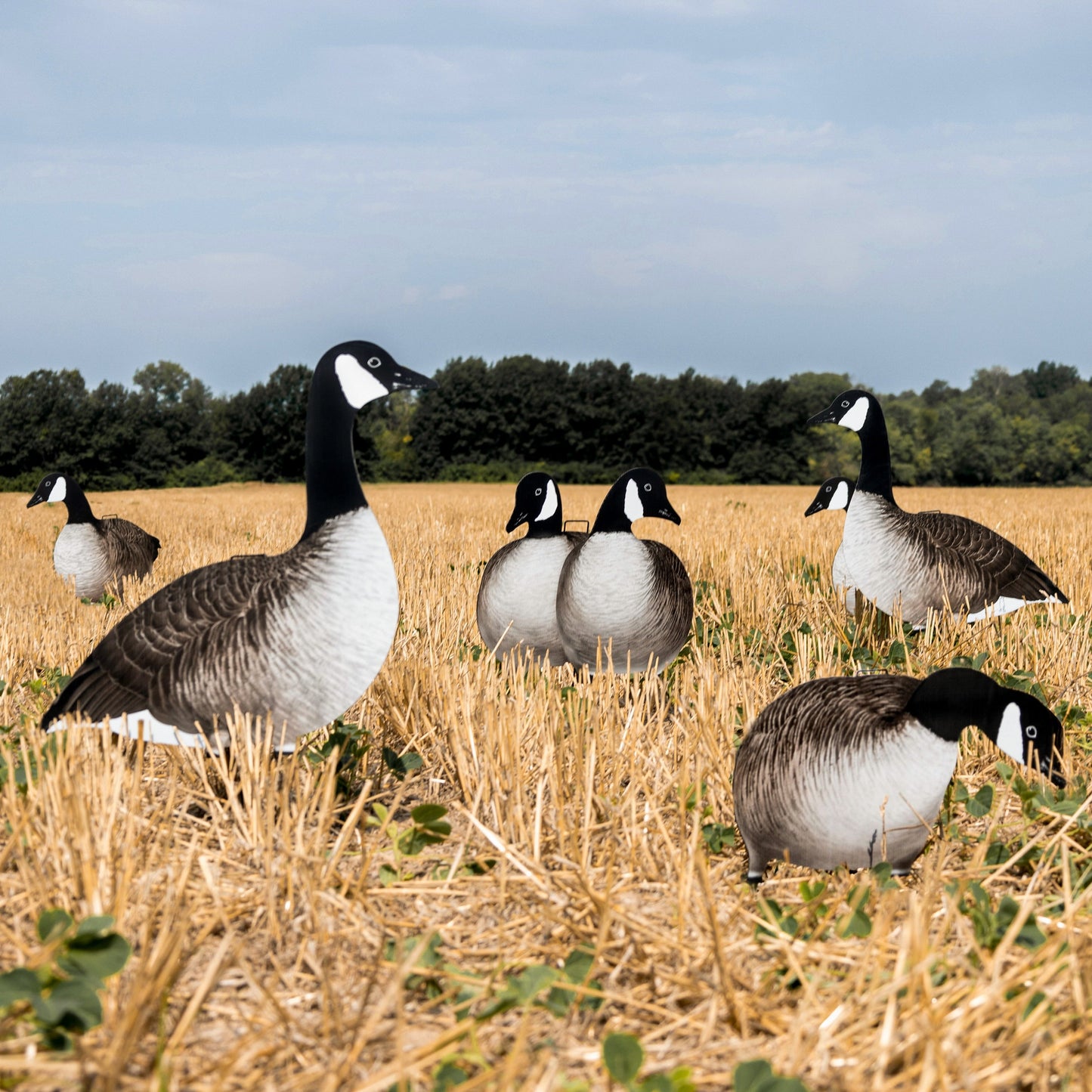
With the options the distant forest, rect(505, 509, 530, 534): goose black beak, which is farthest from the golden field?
the distant forest

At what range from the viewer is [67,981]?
2.51 m

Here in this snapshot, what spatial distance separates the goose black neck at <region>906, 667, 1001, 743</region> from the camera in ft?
10.3

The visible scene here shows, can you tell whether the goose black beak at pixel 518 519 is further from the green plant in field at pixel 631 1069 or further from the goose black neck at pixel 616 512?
the green plant in field at pixel 631 1069

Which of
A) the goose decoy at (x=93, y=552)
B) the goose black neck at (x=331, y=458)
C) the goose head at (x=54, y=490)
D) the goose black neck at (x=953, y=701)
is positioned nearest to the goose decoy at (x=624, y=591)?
the goose black neck at (x=331, y=458)

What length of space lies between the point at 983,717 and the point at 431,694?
121 inches

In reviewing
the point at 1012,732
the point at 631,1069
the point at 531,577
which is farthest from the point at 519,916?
the point at 531,577

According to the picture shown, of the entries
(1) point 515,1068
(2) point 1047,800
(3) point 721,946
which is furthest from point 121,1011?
(2) point 1047,800

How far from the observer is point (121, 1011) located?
254 centimetres

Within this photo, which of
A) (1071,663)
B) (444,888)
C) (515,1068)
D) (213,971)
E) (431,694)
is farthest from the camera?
(1071,663)

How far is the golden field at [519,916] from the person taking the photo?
2445mm

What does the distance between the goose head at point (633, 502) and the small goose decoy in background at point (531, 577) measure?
1.85 ft

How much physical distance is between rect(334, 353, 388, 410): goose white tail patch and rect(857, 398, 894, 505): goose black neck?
16.3ft

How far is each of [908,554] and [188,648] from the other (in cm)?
582

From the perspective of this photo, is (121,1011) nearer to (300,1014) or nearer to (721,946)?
(300,1014)
